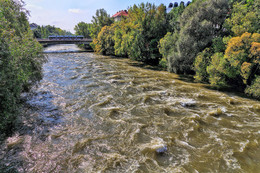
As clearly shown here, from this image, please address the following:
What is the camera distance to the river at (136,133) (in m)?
7.02

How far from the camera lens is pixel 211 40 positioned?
1958 cm

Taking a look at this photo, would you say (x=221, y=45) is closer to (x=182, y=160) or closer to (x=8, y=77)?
(x=182, y=160)

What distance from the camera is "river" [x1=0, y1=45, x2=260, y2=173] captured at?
7023 millimetres

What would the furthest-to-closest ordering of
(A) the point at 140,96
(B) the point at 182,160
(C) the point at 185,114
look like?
1. (A) the point at 140,96
2. (C) the point at 185,114
3. (B) the point at 182,160

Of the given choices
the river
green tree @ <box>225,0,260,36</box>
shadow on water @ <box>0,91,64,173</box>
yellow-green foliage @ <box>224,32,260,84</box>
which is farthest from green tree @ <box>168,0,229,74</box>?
shadow on water @ <box>0,91,64,173</box>

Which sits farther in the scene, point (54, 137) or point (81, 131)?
A: point (81, 131)

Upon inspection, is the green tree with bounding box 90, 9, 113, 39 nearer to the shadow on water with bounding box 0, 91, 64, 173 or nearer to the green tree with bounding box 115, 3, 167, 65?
the green tree with bounding box 115, 3, 167, 65

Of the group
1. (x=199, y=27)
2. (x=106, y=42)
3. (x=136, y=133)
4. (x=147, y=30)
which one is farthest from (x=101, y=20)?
(x=136, y=133)

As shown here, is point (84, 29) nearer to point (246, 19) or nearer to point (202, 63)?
point (202, 63)

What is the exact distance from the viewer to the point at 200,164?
6.98 meters

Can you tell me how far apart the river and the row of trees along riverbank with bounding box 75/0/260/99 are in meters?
2.81

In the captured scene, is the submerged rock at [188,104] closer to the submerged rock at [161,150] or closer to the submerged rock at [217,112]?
the submerged rock at [217,112]

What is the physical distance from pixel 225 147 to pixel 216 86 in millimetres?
12230

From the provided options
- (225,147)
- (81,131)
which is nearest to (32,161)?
(81,131)
